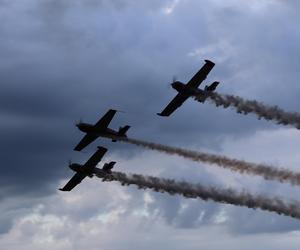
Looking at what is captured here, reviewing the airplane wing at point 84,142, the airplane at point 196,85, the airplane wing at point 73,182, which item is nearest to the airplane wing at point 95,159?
the airplane wing at point 84,142

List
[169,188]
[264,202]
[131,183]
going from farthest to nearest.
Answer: [131,183], [169,188], [264,202]

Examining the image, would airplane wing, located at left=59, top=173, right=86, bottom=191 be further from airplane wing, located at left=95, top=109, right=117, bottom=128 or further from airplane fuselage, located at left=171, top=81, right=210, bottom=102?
airplane fuselage, located at left=171, top=81, right=210, bottom=102

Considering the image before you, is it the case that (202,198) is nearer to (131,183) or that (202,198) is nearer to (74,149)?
(131,183)

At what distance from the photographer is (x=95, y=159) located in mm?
123938

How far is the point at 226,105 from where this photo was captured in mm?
104938

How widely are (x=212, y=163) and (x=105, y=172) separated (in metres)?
23.9

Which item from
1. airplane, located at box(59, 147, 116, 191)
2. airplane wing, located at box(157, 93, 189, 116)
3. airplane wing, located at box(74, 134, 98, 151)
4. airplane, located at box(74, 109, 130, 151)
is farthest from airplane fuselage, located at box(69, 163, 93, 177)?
airplane wing, located at box(157, 93, 189, 116)

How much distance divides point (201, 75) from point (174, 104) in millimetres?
7461

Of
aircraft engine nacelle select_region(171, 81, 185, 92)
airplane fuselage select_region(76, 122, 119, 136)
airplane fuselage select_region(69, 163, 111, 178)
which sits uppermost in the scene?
aircraft engine nacelle select_region(171, 81, 185, 92)

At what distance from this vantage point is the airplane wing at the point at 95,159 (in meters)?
122

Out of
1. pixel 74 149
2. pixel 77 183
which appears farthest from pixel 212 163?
pixel 77 183

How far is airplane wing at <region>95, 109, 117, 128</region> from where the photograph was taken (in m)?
114

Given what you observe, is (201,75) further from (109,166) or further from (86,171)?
(86,171)

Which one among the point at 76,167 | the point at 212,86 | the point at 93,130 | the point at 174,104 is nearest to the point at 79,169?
the point at 76,167
